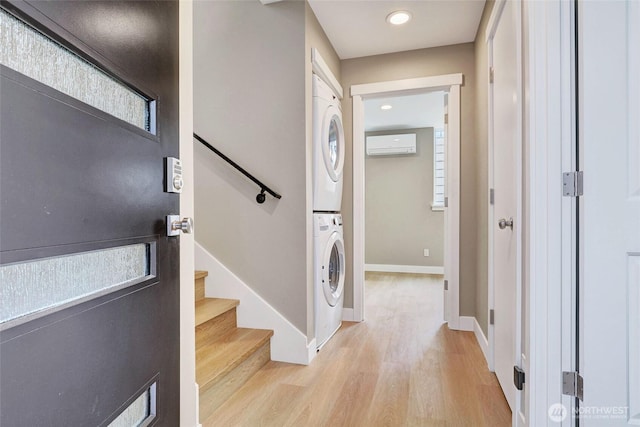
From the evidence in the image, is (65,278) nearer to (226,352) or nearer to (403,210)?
(226,352)

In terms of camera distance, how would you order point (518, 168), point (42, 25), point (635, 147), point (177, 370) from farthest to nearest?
point (518, 168)
point (635, 147)
point (177, 370)
point (42, 25)

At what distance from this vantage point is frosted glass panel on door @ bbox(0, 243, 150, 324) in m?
0.48

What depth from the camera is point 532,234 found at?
124cm

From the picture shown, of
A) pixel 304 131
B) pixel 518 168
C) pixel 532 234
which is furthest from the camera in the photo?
pixel 304 131

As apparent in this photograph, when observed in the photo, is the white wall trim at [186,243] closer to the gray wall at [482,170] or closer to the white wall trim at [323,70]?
the white wall trim at [323,70]

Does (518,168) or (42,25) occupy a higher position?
(42,25)

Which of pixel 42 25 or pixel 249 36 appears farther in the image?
pixel 249 36

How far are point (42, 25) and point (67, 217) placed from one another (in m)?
0.31

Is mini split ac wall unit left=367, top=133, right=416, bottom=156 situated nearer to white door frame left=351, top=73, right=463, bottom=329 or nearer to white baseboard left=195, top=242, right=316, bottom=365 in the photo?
white door frame left=351, top=73, right=463, bottom=329

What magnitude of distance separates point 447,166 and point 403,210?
9.26 ft

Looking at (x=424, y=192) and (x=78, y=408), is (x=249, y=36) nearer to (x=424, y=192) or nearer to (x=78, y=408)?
(x=78, y=408)

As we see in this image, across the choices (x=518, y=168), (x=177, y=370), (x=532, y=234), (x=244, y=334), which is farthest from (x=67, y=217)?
(x=244, y=334)

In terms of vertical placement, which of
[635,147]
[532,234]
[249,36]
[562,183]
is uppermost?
[249,36]

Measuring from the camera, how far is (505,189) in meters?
1.69
